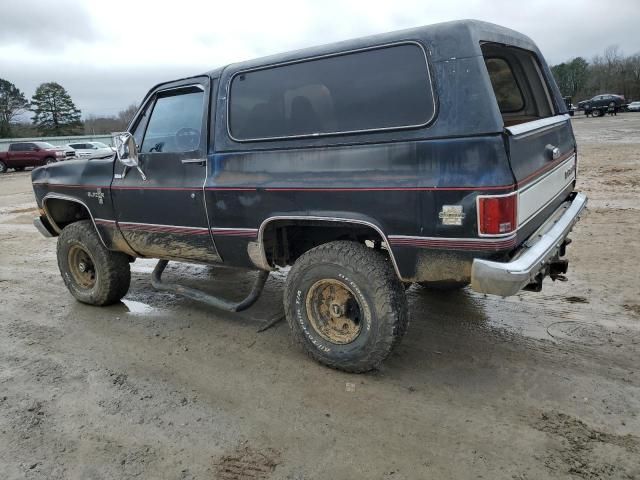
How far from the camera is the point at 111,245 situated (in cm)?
462

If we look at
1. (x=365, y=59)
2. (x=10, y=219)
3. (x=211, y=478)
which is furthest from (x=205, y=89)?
(x=10, y=219)

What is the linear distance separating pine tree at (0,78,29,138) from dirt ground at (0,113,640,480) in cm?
5694

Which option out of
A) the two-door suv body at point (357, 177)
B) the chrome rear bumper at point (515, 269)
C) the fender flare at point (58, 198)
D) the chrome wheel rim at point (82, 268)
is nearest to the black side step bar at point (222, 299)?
the two-door suv body at point (357, 177)

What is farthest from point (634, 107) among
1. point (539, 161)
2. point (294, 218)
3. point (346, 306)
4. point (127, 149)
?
point (127, 149)

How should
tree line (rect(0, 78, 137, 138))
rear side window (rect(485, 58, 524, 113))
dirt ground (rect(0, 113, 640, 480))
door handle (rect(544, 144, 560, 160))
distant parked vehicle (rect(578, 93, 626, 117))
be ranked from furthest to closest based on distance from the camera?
tree line (rect(0, 78, 137, 138)), distant parked vehicle (rect(578, 93, 626, 117)), rear side window (rect(485, 58, 524, 113)), door handle (rect(544, 144, 560, 160)), dirt ground (rect(0, 113, 640, 480))

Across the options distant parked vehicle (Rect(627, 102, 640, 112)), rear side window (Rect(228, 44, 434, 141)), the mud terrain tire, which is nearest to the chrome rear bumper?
rear side window (Rect(228, 44, 434, 141))

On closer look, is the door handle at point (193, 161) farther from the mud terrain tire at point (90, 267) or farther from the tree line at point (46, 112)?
the tree line at point (46, 112)

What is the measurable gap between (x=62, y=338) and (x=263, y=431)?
7.91 ft

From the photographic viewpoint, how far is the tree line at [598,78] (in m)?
59.9

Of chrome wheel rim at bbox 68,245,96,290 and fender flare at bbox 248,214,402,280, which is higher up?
fender flare at bbox 248,214,402,280

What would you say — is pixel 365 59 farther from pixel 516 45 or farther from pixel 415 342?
pixel 415 342

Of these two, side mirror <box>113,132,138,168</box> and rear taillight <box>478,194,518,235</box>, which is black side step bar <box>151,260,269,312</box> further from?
rear taillight <box>478,194,518,235</box>

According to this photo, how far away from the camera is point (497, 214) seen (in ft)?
8.69

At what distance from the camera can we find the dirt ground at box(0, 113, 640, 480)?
2.59m
